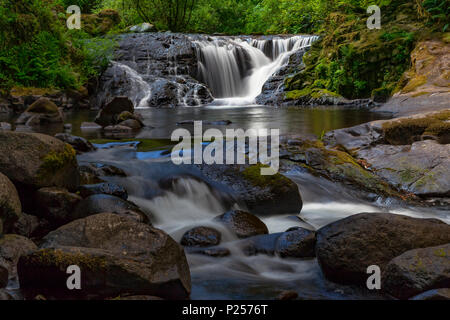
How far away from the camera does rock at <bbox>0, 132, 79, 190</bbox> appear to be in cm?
371

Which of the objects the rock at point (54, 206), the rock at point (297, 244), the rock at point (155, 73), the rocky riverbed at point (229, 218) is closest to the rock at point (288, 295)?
the rocky riverbed at point (229, 218)

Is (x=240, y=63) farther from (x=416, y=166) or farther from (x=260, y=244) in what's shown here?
(x=260, y=244)

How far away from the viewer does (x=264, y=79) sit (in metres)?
19.8

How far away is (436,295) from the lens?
231 centimetres

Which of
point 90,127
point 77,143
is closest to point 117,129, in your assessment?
point 90,127

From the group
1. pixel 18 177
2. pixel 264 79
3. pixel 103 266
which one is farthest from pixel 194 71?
pixel 103 266

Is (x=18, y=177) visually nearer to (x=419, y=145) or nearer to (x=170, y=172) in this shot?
(x=170, y=172)

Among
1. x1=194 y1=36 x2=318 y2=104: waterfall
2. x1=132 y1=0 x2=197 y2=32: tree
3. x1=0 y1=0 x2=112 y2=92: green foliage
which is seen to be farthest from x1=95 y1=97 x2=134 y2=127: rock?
x1=132 y1=0 x2=197 y2=32: tree

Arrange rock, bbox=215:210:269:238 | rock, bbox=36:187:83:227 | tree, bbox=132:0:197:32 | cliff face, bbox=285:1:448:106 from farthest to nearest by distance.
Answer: tree, bbox=132:0:197:32
cliff face, bbox=285:1:448:106
rock, bbox=215:210:269:238
rock, bbox=36:187:83:227

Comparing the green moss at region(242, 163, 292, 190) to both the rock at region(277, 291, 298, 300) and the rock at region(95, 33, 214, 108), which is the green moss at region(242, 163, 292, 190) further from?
the rock at region(95, 33, 214, 108)

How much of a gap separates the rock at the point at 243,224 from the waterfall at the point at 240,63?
14375 millimetres

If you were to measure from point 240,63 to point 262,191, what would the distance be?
1667 centimetres

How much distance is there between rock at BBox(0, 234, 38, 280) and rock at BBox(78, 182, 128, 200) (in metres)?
1.17

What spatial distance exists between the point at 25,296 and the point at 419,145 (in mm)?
5602
